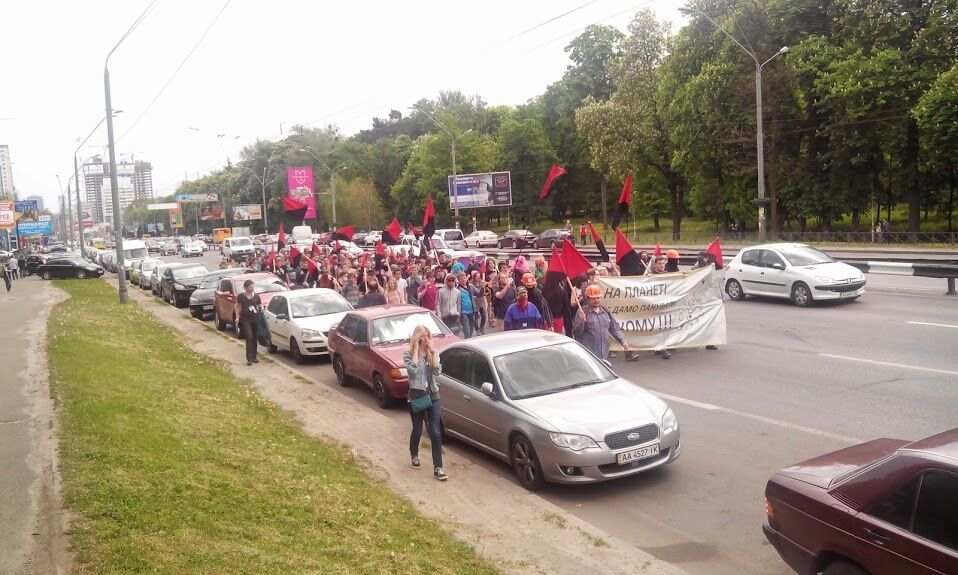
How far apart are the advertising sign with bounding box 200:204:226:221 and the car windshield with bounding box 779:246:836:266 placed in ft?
367

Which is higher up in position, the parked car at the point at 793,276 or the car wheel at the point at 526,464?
the parked car at the point at 793,276

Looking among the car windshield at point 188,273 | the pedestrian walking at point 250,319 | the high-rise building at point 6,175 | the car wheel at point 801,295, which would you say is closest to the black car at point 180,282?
the car windshield at point 188,273

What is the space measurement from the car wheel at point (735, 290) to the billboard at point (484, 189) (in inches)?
1745

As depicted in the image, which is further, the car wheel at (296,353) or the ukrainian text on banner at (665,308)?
the car wheel at (296,353)

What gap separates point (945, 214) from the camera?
52531 mm

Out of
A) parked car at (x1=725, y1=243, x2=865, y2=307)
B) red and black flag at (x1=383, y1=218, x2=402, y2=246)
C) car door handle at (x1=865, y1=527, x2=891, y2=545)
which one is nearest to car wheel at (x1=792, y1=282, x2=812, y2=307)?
parked car at (x1=725, y1=243, x2=865, y2=307)

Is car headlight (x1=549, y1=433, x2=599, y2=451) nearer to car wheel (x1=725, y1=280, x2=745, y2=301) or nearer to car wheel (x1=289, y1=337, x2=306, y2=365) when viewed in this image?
car wheel (x1=289, y1=337, x2=306, y2=365)

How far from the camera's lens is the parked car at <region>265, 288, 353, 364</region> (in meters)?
16.3

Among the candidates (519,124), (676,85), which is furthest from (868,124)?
(519,124)

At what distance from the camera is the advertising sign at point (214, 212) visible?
123 meters

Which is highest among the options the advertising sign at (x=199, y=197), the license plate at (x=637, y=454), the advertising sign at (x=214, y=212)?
the advertising sign at (x=199, y=197)

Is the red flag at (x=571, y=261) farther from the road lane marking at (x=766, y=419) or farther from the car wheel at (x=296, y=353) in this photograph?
the car wheel at (x=296, y=353)

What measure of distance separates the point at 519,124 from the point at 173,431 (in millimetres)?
66381

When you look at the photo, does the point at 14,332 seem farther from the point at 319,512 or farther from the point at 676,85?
the point at 676,85
